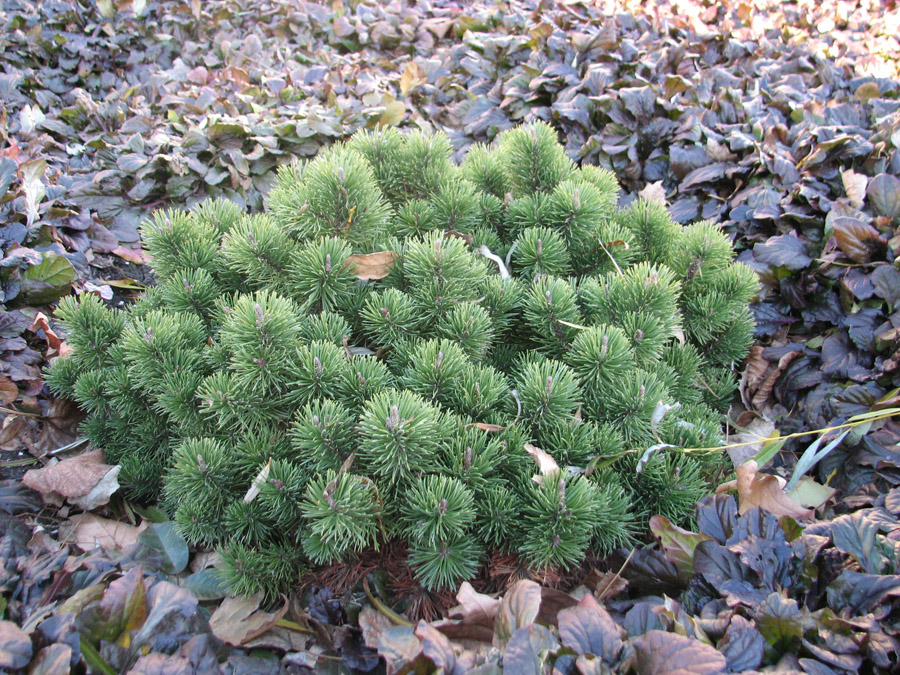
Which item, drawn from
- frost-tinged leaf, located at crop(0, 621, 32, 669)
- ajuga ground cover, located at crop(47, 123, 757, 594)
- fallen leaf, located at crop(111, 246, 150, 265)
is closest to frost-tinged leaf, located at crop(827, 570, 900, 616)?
ajuga ground cover, located at crop(47, 123, 757, 594)

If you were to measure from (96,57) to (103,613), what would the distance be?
4468 mm

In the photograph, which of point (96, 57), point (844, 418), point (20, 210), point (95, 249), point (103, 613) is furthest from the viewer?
point (96, 57)

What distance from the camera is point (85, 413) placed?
2.25 m

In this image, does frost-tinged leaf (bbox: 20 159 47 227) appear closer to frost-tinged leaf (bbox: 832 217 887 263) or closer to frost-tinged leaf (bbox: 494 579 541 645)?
frost-tinged leaf (bbox: 494 579 541 645)

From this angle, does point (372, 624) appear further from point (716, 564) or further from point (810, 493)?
point (810, 493)

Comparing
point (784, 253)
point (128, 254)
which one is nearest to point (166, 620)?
point (128, 254)

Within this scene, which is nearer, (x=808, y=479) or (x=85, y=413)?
(x=808, y=479)

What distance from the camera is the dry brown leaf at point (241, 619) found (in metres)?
1.48

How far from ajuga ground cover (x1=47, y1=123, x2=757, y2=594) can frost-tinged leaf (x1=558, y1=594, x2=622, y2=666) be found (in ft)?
0.73

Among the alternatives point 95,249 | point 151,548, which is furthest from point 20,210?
point 151,548

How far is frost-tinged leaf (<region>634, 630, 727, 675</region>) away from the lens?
108 centimetres

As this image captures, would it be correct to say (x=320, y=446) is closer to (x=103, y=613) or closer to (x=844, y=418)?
(x=103, y=613)

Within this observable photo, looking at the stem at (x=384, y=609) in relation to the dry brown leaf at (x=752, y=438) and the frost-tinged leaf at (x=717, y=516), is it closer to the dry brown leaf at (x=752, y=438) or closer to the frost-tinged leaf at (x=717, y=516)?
the frost-tinged leaf at (x=717, y=516)

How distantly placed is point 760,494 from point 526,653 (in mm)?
942
